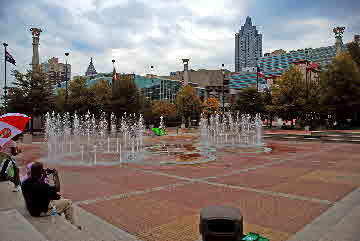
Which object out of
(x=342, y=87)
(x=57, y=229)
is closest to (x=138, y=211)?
(x=57, y=229)

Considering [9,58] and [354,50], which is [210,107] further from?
[9,58]

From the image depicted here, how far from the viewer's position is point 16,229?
4.27 meters

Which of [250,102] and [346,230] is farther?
[250,102]

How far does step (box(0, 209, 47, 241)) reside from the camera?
155 inches

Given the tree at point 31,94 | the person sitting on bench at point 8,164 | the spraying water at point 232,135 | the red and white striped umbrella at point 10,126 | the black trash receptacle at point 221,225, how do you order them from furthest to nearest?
1. the tree at point 31,94
2. the spraying water at point 232,135
3. the person sitting on bench at point 8,164
4. the red and white striped umbrella at point 10,126
5. the black trash receptacle at point 221,225

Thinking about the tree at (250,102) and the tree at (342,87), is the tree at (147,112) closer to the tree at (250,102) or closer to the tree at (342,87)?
the tree at (250,102)

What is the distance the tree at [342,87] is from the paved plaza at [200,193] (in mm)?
27793

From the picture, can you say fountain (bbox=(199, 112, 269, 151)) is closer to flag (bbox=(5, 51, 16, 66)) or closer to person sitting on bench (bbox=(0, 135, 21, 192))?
person sitting on bench (bbox=(0, 135, 21, 192))

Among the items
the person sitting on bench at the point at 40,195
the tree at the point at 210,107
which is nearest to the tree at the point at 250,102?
the tree at the point at 210,107

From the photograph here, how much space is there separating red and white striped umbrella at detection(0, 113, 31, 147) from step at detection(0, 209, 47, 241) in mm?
1474

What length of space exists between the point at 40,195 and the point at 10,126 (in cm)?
178

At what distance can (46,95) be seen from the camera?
3675 centimetres

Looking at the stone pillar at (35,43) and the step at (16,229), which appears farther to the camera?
the stone pillar at (35,43)

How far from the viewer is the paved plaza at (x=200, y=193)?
18.8 feet
